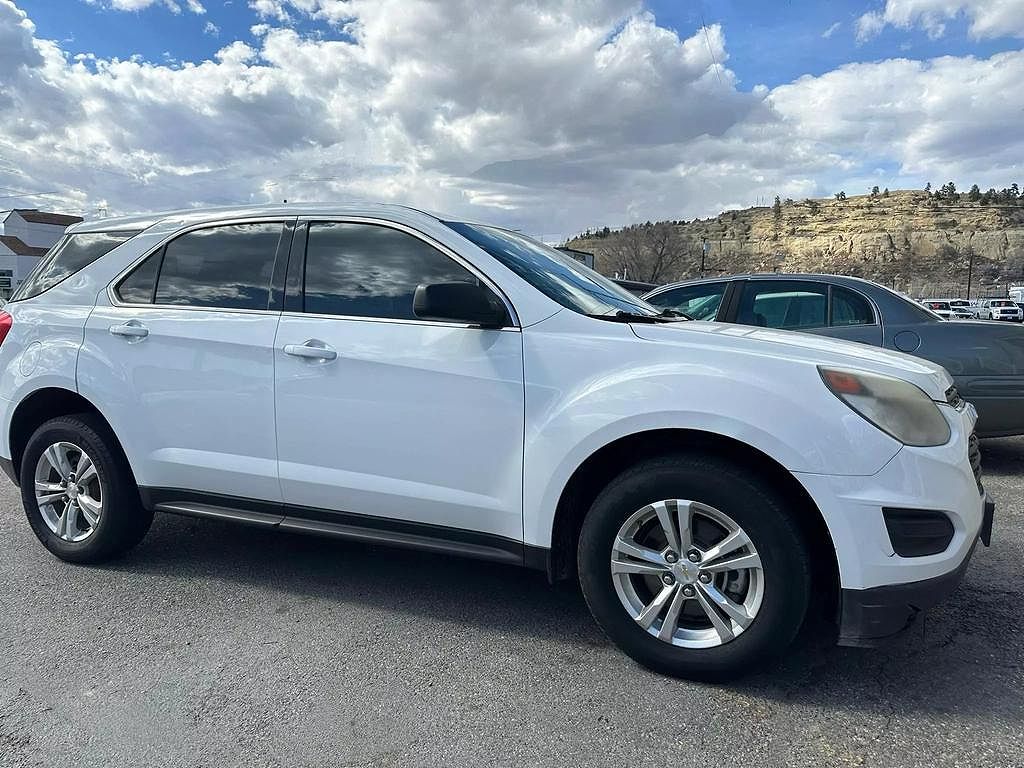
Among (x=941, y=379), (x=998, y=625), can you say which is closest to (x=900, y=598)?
(x=941, y=379)

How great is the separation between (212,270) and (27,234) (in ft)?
245

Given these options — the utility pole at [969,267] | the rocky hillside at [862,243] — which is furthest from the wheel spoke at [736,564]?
the utility pole at [969,267]

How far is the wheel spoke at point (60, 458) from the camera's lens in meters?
3.80

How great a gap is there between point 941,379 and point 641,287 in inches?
212

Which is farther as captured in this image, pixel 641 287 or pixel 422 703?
pixel 641 287

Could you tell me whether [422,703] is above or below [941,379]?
below

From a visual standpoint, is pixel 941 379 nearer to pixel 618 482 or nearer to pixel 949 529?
pixel 949 529

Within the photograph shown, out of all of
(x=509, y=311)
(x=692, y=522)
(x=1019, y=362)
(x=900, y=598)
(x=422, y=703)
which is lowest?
(x=422, y=703)

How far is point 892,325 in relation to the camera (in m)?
5.73

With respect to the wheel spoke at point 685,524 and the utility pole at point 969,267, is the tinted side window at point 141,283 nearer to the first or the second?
the wheel spoke at point 685,524

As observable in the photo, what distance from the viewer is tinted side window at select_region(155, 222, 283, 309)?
344cm

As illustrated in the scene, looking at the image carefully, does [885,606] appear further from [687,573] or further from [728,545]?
[687,573]

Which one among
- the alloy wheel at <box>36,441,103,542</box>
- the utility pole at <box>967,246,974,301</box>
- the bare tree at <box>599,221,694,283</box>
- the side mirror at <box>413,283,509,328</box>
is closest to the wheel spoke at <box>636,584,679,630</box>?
the side mirror at <box>413,283,509,328</box>

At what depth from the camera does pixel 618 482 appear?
271cm
